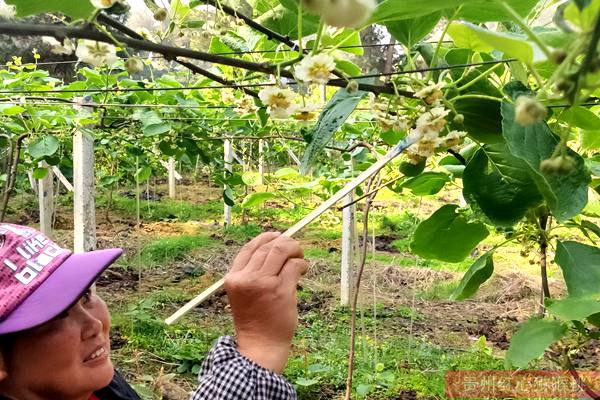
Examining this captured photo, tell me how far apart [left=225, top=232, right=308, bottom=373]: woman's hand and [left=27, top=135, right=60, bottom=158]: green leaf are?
1731 millimetres

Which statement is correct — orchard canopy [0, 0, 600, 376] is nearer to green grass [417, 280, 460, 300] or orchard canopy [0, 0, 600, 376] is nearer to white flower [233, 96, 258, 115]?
white flower [233, 96, 258, 115]

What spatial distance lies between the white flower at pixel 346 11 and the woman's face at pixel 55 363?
56 cm

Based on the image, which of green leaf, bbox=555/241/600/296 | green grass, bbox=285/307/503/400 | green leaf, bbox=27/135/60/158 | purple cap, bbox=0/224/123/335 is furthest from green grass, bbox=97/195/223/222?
green leaf, bbox=555/241/600/296

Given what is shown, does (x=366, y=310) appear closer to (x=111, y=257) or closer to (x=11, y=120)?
(x=11, y=120)

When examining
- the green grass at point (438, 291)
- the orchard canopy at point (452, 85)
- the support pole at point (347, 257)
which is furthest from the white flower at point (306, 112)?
the green grass at point (438, 291)

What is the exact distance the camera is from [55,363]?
2.18ft

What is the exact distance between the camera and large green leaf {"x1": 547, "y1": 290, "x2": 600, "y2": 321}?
0.51 metres

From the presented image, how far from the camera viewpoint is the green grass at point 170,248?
16.6 ft

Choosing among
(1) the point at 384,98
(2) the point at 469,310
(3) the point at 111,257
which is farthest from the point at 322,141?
(2) the point at 469,310

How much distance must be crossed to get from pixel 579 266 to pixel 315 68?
0.37m

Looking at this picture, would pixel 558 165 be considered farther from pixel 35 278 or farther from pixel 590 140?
pixel 35 278

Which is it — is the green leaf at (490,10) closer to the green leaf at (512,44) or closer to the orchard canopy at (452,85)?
the orchard canopy at (452,85)

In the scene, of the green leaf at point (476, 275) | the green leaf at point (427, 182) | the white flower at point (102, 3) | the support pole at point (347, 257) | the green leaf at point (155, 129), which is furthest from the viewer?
the support pole at point (347, 257)

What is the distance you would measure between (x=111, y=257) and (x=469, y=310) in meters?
3.53
